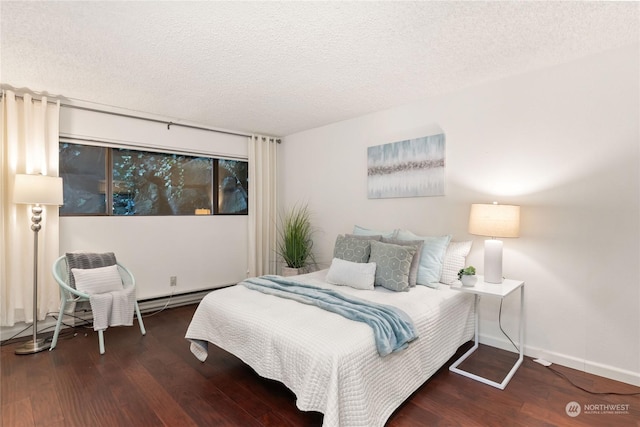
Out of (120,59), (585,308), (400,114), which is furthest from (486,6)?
(120,59)

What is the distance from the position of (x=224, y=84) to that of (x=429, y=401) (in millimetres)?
3044

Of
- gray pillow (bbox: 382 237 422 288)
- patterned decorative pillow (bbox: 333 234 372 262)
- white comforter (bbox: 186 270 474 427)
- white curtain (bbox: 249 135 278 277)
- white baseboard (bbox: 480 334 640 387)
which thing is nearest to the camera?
white comforter (bbox: 186 270 474 427)

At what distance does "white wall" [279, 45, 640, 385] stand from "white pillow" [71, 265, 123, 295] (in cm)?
312

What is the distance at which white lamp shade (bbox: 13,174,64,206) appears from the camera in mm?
2742

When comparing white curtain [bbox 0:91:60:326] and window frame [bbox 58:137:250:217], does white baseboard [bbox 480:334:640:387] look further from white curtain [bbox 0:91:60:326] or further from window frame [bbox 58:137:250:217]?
white curtain [bbox 0:91:60:326]

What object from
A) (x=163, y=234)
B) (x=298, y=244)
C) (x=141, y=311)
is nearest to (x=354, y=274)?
(x=298, y=244)

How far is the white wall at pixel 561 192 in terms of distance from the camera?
2291 millimetres

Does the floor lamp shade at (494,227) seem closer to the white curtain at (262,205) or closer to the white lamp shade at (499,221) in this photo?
the white lamp shade at (499,221)

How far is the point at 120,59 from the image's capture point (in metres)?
2.43

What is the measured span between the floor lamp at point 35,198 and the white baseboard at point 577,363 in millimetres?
4109

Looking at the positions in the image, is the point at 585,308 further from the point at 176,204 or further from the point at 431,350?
the point at 176,204

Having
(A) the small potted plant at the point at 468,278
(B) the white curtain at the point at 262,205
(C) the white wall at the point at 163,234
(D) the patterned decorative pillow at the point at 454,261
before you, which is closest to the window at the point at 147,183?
(C) the white wall at the point at 163,234

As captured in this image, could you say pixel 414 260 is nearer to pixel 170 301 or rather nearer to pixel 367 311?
pixel 367 311

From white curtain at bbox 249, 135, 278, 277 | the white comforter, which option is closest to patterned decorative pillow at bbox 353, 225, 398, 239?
the white comforter
